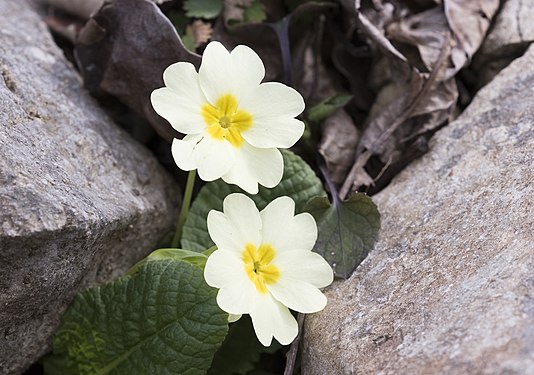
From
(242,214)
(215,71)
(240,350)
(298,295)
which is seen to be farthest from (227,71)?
(240,350)

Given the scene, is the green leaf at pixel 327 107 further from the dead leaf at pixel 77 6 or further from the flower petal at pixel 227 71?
the dead leaf at pixel 77 6

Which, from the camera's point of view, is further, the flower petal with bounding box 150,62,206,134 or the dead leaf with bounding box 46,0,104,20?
the dead leaf with bounding box 46,0,104,20

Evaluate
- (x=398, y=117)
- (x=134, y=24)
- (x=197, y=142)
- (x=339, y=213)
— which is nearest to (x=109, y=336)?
(x=197, y=142)

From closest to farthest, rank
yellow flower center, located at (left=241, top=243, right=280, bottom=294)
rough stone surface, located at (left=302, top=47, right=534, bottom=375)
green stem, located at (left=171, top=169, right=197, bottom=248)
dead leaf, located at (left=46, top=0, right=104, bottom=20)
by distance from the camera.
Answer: rough stone surface, located at (left=302, top=47, right=534, bottom=375) < yellow flower center, located at (left=241, top=243, right=280, bottom=294) < green stem, located at (left=171, top=169, right=197, bottom=248) < dead leaf, located at (left=46, top=0, right=104, bottom=20)

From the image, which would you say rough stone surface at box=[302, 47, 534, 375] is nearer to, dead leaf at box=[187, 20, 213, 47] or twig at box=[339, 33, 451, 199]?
twig at box=[339, 33, 451, 199]

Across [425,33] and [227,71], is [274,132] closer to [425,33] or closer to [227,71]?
[227,71]

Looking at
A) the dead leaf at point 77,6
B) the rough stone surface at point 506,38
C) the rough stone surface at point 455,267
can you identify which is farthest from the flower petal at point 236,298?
the dead leaf at point 77,6

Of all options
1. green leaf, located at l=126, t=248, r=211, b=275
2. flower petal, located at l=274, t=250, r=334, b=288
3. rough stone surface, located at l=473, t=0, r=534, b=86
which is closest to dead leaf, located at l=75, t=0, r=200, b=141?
green leaf, located at l=126, t=248, r=211, b=275
